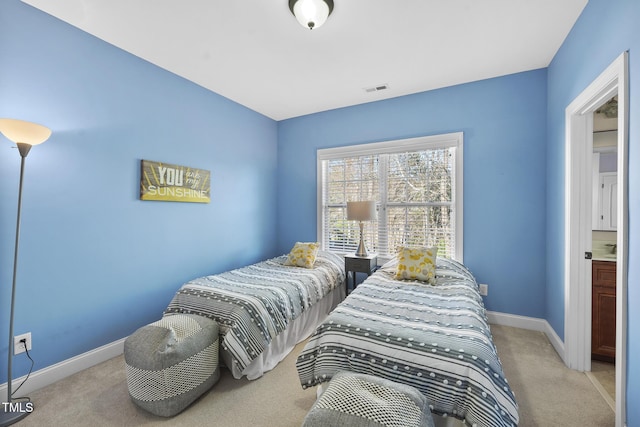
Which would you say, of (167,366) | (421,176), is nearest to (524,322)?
(421,176)

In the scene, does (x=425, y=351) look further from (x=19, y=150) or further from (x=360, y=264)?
(x=19, y=150)

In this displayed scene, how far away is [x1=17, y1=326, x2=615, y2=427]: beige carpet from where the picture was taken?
1.68 meters

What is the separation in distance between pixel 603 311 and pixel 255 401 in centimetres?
275

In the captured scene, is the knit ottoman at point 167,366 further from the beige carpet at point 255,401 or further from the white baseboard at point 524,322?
the white baseboard at point 524,322

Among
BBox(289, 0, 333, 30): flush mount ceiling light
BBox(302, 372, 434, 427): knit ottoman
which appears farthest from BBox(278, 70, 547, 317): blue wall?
BBox(302, 372, 434, 427): knit ottoman

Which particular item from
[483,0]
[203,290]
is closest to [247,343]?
[203,290]

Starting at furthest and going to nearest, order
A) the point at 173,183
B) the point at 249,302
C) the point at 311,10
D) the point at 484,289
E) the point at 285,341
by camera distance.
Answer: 1. the point at 484,289
2. the point at 173,183
3. the point at 285,341
4. the point at 249,302
5. the point at 311,10

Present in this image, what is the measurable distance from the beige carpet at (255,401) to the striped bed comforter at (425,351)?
1.29 ft

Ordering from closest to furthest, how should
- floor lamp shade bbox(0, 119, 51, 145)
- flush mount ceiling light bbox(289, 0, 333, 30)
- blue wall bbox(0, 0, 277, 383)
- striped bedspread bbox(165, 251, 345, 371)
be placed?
1. floor lamp shade bbox(0, 119, 51, 145)
2. flush mount ceiling light bbox(289, 0, 333, 30)
3. blue wall bbox(0, 0, 277, 383)
4. striped bedspread bbox(165, 251, 345, 371)

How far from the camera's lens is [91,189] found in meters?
2.27

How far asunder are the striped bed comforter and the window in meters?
1.27

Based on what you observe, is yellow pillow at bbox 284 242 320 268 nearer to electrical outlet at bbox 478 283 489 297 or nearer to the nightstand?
the nightstand

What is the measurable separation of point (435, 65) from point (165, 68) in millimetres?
2668

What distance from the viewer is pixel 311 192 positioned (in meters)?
4.08
